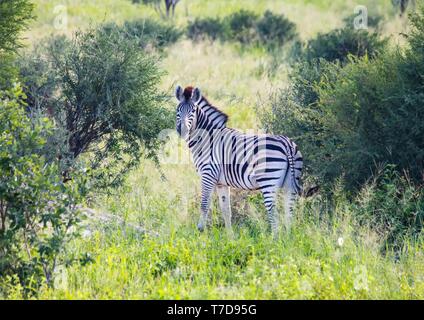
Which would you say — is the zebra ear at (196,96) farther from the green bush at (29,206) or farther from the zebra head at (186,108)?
the green bush at (29,206)

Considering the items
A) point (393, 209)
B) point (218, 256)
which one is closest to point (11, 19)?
point (218, 256)

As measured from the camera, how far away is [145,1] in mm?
30859

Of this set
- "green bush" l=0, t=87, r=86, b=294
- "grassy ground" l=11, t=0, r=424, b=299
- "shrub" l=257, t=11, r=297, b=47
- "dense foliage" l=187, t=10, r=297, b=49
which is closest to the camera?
"grassy ground" l=11, t=0, r=424, b=299

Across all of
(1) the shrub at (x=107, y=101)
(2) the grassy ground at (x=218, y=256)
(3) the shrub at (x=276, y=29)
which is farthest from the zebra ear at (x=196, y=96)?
(3) the shrub at (x=276, y=29)

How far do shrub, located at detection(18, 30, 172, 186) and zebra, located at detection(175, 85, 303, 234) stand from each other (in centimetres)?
141

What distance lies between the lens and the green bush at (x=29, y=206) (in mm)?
7262

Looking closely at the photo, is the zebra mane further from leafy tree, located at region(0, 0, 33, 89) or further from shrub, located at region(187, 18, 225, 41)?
shrub, located at region(187, 18, 225, 41)

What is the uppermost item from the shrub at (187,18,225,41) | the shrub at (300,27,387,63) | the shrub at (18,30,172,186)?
the shrub at (187,18,225,41)

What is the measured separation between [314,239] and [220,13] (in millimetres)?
23788

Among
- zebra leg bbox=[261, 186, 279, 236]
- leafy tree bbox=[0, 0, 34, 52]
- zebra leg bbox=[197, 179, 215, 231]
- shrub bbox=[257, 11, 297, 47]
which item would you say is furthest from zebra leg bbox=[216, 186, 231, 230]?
shrub bbox=[257, 11, 297, 47]

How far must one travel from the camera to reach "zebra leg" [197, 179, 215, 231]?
9266 millimetres

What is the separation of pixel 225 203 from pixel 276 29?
17.1 meters

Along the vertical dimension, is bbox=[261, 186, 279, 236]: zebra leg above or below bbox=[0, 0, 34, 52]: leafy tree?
below
